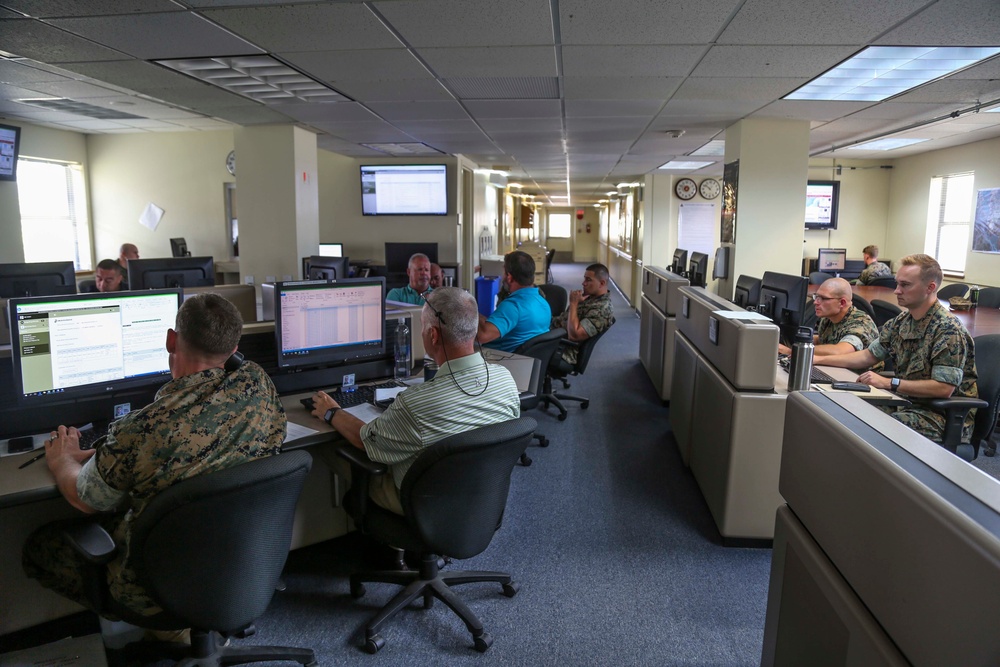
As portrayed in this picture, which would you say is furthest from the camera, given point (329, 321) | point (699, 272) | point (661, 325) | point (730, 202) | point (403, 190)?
point (403, 190)

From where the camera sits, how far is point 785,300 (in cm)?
346

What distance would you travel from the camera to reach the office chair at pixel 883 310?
4812mm

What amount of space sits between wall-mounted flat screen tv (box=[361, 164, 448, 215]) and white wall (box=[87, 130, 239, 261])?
5.58ft

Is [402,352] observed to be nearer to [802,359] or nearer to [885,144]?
[802,359]

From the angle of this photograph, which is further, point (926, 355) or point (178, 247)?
point (178, 247)

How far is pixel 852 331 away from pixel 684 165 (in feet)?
19.6

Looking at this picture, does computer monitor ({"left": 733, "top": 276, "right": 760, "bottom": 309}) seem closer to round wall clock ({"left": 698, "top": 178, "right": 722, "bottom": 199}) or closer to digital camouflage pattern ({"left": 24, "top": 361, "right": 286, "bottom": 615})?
digital camouflage pattern ({"left": 24, "top": 361, "right": 286, "bottom": 615})

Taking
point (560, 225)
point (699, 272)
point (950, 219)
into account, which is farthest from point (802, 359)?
point (560, 225)

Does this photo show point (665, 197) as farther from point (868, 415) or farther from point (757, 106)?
point (868, 415)

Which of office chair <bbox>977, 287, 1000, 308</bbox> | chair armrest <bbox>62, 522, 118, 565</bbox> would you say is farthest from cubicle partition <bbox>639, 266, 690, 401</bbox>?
chair armrest <bbox>62, 522, 118, 565</bbox>

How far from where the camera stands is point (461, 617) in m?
2.17

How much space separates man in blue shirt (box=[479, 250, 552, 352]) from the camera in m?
3.97

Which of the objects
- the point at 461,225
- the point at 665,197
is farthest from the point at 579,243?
the point at 461,225

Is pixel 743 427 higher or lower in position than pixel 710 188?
lower
